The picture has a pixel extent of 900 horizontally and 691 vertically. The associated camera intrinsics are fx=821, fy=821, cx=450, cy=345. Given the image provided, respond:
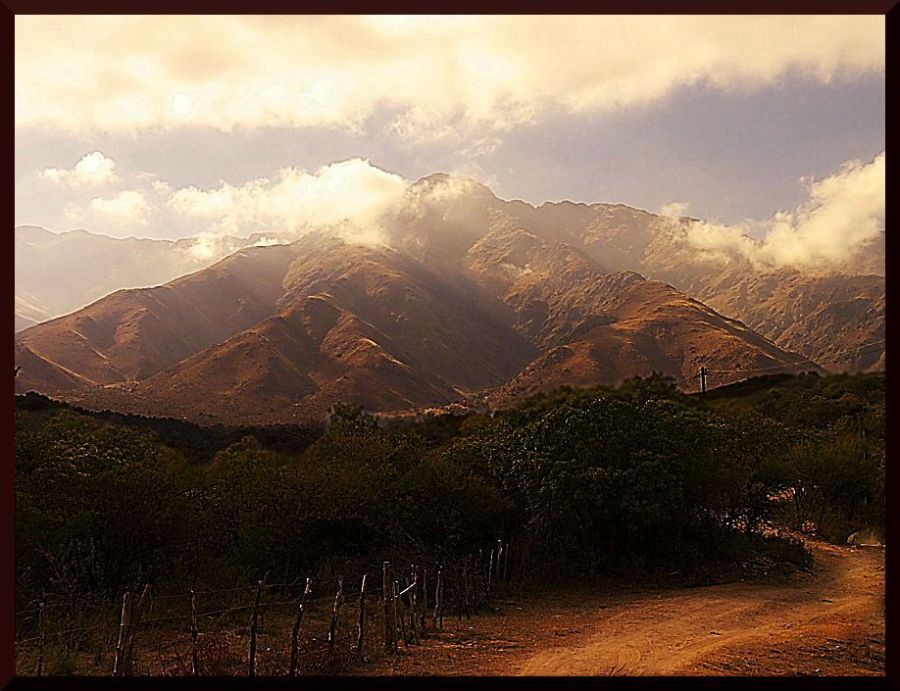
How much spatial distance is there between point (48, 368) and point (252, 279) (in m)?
20.8

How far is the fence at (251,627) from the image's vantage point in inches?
198

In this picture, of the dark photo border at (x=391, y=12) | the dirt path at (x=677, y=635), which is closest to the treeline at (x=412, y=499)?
the dirt path at (x=677, y=635)

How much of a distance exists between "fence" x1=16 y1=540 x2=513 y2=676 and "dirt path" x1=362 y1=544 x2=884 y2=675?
29 cm

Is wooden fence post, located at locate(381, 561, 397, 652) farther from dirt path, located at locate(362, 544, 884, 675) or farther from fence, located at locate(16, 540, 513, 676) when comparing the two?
dirt path, located at locate(362, 544, 884, 675)

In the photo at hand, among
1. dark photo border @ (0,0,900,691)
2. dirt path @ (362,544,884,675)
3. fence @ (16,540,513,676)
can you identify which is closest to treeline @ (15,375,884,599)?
fence @ (16,540,513,676)

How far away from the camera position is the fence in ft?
16.5

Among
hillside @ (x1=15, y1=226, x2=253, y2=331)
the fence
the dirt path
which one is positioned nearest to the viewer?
the fence

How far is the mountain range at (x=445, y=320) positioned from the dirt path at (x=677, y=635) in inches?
149

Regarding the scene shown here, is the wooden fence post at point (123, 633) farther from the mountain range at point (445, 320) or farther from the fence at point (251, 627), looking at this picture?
the mountain range at point (445, 320)

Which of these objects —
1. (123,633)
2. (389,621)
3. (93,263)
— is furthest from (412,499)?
(93,263)

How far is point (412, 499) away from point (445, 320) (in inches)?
1341

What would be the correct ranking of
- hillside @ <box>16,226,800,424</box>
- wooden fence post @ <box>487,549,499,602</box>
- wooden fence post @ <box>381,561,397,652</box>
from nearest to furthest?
1. wooden fence post @ <box>381,561,397,652</box>
2. wooden fence post @ <box>487,549,499,602</box>
3. hillside @ <box>16,226,800,424</box>

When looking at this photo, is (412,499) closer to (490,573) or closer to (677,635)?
(490,573)

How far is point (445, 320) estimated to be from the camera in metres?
42.8
